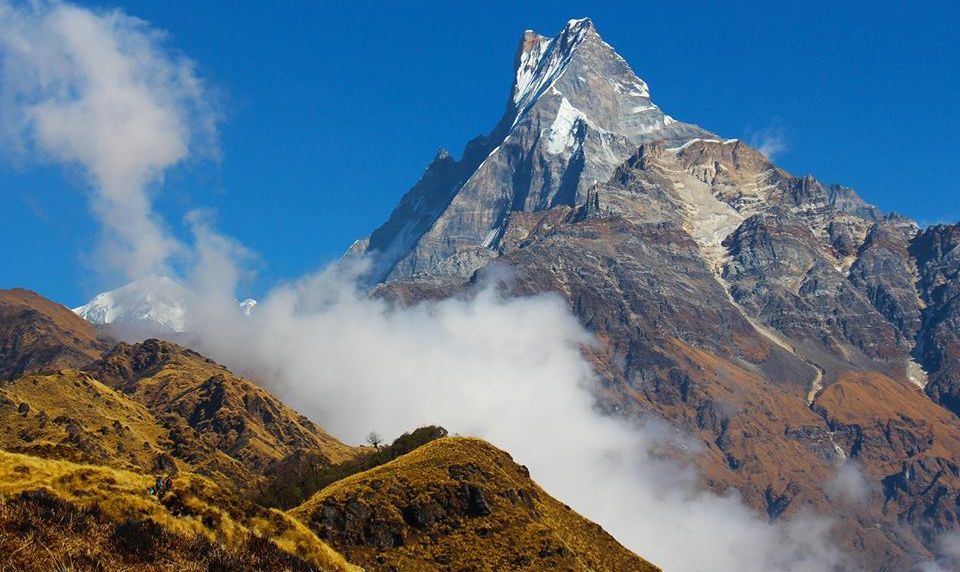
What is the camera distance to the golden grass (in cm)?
8719

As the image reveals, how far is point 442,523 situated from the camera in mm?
179125

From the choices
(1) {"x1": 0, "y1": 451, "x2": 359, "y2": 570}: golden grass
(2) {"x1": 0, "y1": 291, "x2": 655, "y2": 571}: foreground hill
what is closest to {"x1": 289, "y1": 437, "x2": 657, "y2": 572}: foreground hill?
(2) {"x1": 0, "y1": 291, "x2": 655, "y2": 571}: foreground hill

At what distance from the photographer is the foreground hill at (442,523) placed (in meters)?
168

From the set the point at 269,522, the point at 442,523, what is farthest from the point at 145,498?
the point at 442,523

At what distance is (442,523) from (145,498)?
9089 cm

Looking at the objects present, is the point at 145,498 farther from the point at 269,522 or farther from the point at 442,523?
the point at 442,523

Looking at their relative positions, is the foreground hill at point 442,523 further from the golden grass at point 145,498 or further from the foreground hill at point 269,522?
the golden grass at point 145,498

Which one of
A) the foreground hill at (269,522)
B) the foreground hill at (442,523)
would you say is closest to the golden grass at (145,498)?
the foreground hill at (269,522)

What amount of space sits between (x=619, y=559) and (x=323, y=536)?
195ft

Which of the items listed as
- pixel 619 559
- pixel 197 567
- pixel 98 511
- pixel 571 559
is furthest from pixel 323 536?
pixel 197 567

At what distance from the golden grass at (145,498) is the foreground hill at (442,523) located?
5971 cm

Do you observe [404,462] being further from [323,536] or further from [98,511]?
[98,511]

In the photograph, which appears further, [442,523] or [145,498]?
[442,523]

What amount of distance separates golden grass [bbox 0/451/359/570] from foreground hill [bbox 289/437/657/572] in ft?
196
